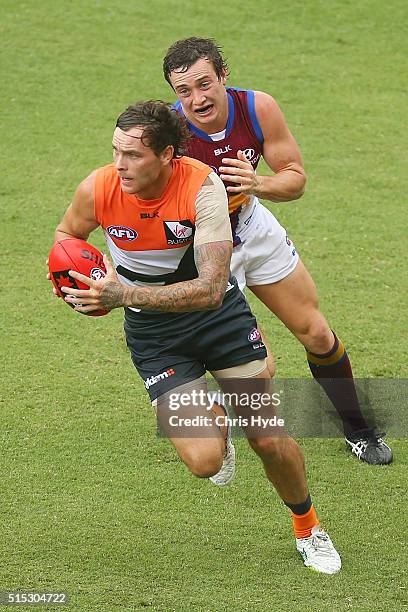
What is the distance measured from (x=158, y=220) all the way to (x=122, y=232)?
18 cm

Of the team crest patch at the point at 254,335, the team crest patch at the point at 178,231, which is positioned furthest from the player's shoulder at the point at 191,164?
the team crest patch at the point at 254,335

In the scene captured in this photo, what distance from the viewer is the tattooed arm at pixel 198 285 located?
14.9ft

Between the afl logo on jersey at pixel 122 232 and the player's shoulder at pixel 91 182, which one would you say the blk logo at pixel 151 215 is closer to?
the afl logo on jersey at pixel 122 232

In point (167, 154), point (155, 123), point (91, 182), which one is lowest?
point (91, 182)

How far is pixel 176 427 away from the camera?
191 inches

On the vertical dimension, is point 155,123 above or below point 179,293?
above

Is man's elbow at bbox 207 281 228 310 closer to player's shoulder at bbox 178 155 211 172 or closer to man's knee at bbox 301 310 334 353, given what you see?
player's shoulder at bbox 178 155 211 172

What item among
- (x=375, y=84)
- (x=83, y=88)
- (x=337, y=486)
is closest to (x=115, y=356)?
(x=337, y=486)

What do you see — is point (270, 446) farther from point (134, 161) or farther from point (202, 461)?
point (134, 161)

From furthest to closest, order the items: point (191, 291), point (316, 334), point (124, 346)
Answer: point (124, 346)
point (316, 334)
point (191, 291)

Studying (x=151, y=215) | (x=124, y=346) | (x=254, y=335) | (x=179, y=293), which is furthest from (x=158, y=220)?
(x=124, y=346)

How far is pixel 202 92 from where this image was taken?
5.37 metres

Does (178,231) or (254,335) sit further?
(254,335)

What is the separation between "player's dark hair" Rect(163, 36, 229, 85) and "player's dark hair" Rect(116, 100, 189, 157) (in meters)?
0.52
